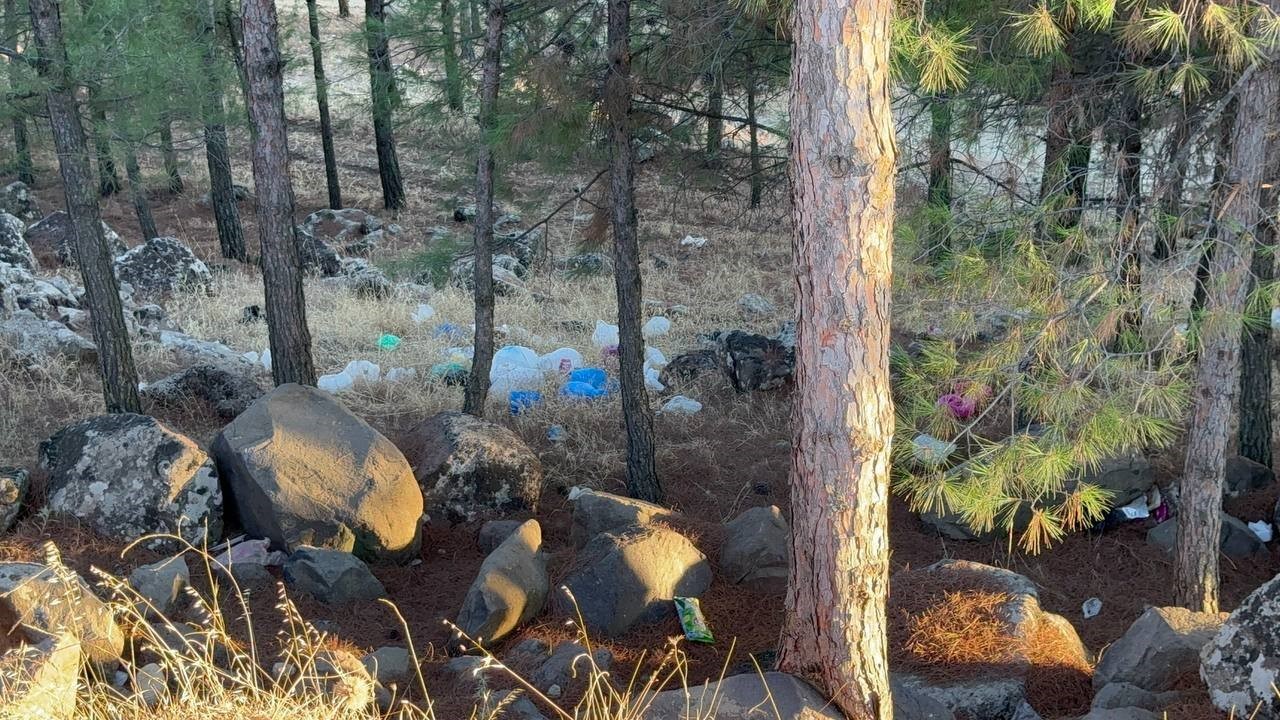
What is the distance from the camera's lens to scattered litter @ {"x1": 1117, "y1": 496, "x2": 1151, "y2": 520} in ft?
25.3

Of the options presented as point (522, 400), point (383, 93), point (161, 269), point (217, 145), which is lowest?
point (161, 269)

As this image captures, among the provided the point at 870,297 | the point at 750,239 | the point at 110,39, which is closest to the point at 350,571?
the point at 870,297

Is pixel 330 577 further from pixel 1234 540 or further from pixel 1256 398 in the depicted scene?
pixel 1256 398

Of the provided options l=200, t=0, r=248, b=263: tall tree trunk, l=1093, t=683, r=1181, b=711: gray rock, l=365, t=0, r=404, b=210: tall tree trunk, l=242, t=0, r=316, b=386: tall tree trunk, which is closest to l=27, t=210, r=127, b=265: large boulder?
l=200, t=0, r=248, b=263: tall tree trunk

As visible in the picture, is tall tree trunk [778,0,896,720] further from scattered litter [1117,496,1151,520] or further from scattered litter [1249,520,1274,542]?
scattered litter [1249,520,1274,542]

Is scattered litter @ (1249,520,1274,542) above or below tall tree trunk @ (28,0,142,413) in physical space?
below

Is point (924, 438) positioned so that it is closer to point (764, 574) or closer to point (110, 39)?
point (764, 574)

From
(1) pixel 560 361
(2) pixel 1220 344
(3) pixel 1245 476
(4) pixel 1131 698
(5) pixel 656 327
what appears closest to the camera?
(4) pixel 1131 698

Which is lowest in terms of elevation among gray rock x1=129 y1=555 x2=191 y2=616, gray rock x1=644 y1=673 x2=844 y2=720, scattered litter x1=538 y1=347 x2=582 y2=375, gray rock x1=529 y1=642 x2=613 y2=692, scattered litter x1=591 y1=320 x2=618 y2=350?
scattered litter x1=591 y1=320 x2=618 y2=350

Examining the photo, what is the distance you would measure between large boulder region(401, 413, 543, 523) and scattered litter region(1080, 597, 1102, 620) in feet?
12.1

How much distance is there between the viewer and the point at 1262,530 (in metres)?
7.50

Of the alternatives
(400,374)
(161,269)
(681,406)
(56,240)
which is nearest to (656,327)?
(681,406)

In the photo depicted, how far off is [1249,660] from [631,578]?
2.84 m

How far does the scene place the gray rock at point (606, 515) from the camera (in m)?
6.29
